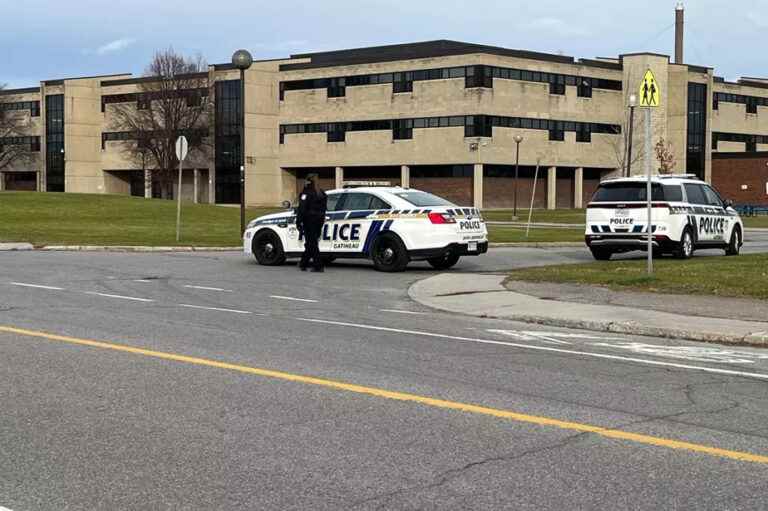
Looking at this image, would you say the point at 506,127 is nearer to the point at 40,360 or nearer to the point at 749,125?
the point at 749,125

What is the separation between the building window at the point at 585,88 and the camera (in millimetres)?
79000

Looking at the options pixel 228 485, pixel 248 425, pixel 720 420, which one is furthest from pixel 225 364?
pixel 720 420

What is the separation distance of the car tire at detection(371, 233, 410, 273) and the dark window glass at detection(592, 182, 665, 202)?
536 cm

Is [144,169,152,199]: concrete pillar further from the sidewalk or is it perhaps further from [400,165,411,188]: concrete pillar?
the sidewalk

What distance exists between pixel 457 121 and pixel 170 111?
2968 cm

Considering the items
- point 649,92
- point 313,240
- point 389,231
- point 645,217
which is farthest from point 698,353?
point 645,217

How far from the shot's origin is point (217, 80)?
89.6 meters

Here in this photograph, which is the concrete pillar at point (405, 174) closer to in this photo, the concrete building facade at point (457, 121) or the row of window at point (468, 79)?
the concrete building facade at point (457, 121)

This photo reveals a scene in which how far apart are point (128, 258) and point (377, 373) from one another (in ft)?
49.6

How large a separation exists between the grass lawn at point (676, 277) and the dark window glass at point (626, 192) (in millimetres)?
2326

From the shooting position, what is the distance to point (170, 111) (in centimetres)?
8875

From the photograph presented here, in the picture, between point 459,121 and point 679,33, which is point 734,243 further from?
point 679,33

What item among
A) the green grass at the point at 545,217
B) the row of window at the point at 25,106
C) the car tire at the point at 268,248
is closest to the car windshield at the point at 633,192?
the car tire at the point at 268,248

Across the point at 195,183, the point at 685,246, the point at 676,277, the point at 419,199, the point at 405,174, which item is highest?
the point at 405,174
